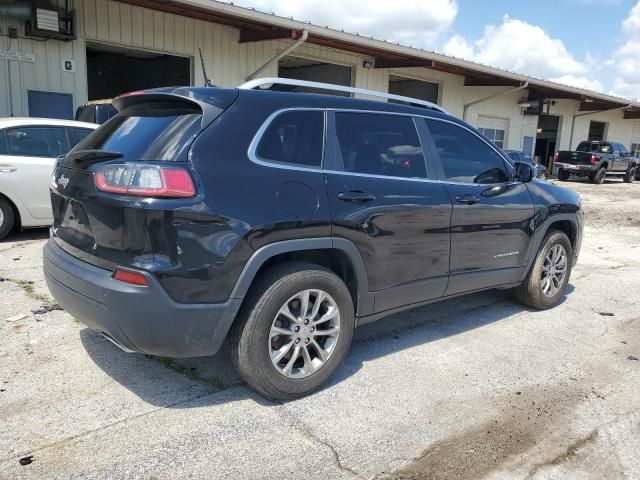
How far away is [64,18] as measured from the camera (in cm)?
1078

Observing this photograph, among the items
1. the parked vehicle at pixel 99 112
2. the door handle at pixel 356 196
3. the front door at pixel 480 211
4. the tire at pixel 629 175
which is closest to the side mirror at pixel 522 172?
the front door at pixel 480 211

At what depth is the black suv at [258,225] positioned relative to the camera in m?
2.71

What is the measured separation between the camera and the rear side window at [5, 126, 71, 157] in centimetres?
699

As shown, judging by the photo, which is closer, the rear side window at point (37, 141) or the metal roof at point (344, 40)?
the rear side window at point (37, 141)

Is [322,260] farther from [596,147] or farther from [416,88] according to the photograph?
[596,147]

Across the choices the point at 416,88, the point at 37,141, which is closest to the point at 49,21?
the point at 37,141

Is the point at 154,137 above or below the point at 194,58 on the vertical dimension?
below

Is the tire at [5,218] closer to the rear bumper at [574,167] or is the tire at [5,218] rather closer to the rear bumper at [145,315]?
the rear bumper at [145,315]

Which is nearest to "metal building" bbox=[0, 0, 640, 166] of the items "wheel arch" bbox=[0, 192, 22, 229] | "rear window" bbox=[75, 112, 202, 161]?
"wheel arch" bbox=[0, 192, 22, 229]

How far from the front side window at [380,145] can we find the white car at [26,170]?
5.19m

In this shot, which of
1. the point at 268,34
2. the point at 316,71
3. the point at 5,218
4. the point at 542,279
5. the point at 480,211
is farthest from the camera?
the point at 316,71

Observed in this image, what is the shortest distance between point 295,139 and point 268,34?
10839mm

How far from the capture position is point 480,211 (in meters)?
4.18

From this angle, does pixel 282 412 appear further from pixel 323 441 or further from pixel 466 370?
pixel 466 370
